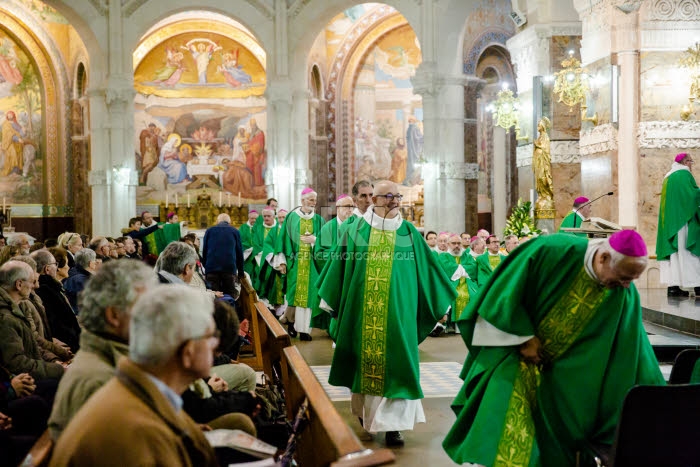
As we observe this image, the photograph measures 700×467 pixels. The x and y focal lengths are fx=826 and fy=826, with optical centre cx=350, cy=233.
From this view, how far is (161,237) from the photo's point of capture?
14.4 metres

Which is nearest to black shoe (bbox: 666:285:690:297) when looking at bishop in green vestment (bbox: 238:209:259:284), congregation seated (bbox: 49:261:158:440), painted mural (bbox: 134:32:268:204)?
bishop in green vestment (bbox: 238:209:259:284)

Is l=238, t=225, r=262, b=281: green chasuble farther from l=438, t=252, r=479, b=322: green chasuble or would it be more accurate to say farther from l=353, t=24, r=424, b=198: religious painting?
l=353, t=24, r=424, b=198: religious painting

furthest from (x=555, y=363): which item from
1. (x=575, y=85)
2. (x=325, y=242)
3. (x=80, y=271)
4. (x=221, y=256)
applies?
(x=575, y=85)

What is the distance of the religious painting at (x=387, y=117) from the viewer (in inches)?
1027

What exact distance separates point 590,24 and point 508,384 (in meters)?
9.27

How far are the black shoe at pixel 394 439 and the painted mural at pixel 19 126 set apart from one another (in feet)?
69.7

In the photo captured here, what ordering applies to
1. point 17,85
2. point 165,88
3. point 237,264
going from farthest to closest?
point 165,88 → point 17,85 → point 237,264

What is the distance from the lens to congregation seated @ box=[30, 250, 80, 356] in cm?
641

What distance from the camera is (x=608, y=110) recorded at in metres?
11.6

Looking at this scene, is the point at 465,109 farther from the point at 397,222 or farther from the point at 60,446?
the point at 60,446

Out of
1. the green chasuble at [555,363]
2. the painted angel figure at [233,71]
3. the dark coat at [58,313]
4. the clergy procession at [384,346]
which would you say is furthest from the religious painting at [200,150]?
the green chasuble at [555,363]

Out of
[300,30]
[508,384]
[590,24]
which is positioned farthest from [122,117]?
[508,384]

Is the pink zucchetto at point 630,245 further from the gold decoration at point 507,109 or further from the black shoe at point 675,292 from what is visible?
the gold decoration at point 507,109

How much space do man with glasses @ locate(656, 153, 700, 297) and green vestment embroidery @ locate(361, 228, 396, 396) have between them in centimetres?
520
